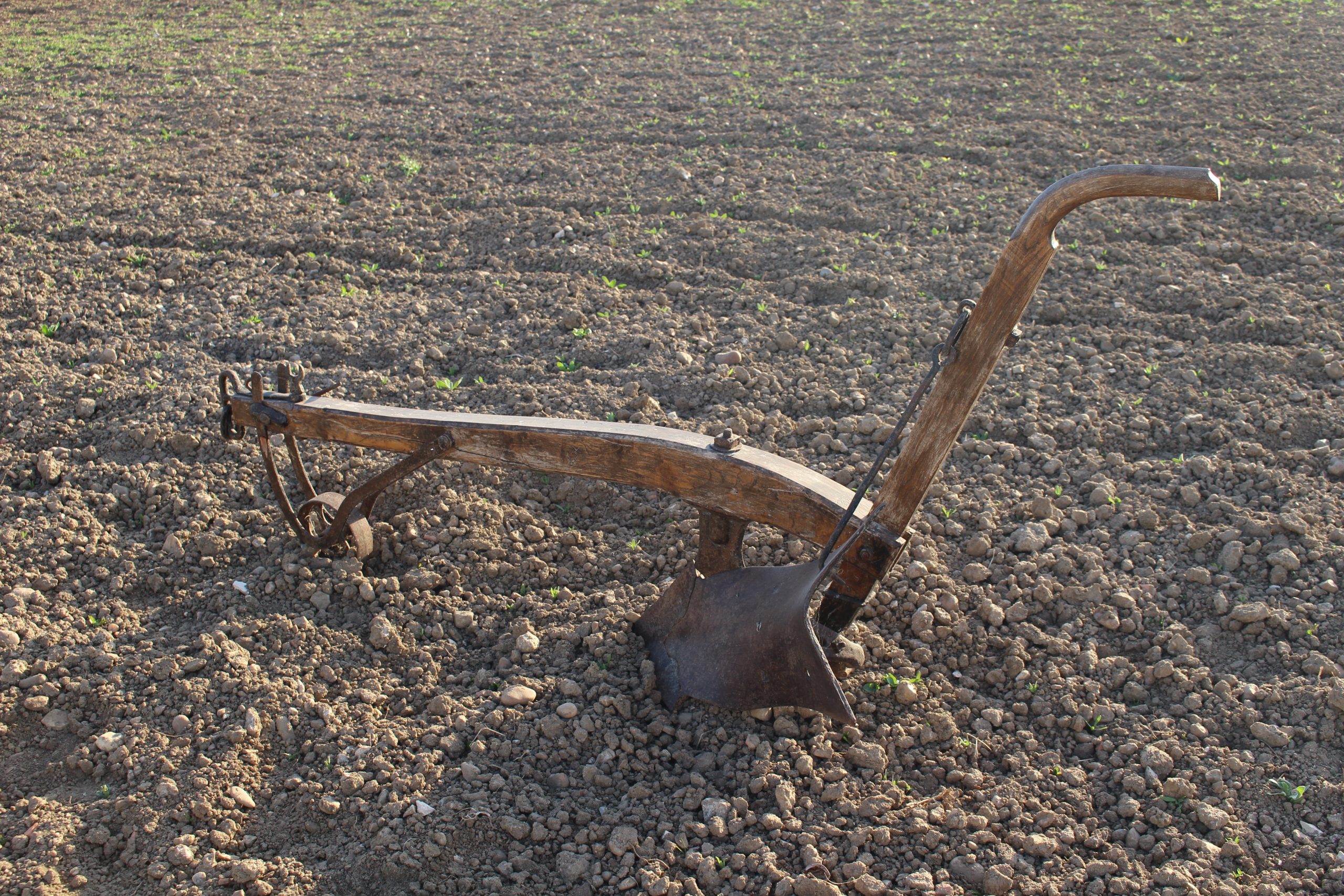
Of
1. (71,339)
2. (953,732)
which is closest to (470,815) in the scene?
(953,732)

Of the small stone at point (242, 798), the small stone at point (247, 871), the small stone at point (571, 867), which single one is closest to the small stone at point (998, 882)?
the small stone at point (571, 867)

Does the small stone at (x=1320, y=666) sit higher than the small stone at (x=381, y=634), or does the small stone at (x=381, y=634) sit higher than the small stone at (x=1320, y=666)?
the small stone at (x=1320, y=666)

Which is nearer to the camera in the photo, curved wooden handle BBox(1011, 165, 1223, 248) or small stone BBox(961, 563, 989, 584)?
curved wooden handle BBox(1011, 165, 1223, 248)

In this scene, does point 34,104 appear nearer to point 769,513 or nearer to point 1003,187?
point 1003,187

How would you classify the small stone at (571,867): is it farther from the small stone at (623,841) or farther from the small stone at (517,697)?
the small stone at (517,697)

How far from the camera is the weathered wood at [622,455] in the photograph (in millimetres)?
2658

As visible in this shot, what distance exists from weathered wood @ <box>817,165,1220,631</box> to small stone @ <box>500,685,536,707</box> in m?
0.92

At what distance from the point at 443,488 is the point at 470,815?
4.66 feet

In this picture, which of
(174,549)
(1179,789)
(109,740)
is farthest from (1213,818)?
(174,549)

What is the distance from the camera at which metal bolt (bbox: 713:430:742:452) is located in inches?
107

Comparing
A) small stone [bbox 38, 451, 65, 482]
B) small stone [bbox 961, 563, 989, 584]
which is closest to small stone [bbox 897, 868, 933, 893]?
small stone [bbox 961, 563, 989, 584]

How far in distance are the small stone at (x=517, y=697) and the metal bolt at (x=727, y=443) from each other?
3.10 ft

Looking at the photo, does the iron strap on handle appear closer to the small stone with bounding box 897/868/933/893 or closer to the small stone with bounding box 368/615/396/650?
the small stone with bounding box 897/868/933/893

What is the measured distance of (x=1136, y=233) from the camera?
18.5ft
